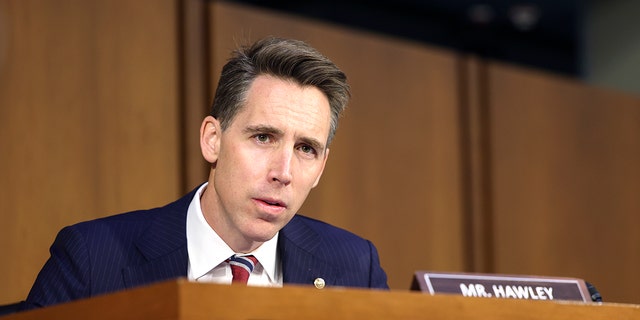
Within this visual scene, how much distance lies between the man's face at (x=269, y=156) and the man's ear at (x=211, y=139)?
0.01 m

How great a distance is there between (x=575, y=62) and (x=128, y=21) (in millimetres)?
5518

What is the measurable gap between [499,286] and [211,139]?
2.09ft

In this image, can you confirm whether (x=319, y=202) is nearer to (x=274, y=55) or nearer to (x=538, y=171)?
(x=538, y=171)

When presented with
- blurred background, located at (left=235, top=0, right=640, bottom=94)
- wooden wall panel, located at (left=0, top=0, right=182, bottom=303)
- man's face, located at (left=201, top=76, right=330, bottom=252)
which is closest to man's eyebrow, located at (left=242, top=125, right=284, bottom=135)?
man's face, located at (left=201, top=76, right=330, bottom=252)

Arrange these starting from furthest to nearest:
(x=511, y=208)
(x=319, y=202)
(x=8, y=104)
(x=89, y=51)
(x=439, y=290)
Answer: (x=511, y=208)
(x=319, y=202)
(x=89, y=51)
(x=8, y=104)
(x=439, y=290)

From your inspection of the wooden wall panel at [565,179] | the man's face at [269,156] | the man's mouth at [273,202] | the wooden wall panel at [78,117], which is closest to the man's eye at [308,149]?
the man's face at [269,156]

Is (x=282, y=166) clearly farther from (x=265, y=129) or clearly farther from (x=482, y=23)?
(x=482, y=23)

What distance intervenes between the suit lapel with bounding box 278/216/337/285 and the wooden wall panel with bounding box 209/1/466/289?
120 centimetres

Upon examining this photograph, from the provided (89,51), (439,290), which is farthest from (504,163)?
(439,290)

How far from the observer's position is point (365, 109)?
3.75 meters

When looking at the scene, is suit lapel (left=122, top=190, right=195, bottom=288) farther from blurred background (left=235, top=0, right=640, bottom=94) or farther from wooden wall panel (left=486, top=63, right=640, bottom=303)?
blurred background (left=235, top=0, right=640, bottom=94)

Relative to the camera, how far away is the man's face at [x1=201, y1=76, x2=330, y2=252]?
2031 millimetres

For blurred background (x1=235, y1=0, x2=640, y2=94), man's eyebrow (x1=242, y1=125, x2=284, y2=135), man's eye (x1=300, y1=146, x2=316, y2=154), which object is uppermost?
blurred background (x1=235, y1=0, x2=640, y2=94)

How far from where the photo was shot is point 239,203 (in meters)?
2.06
